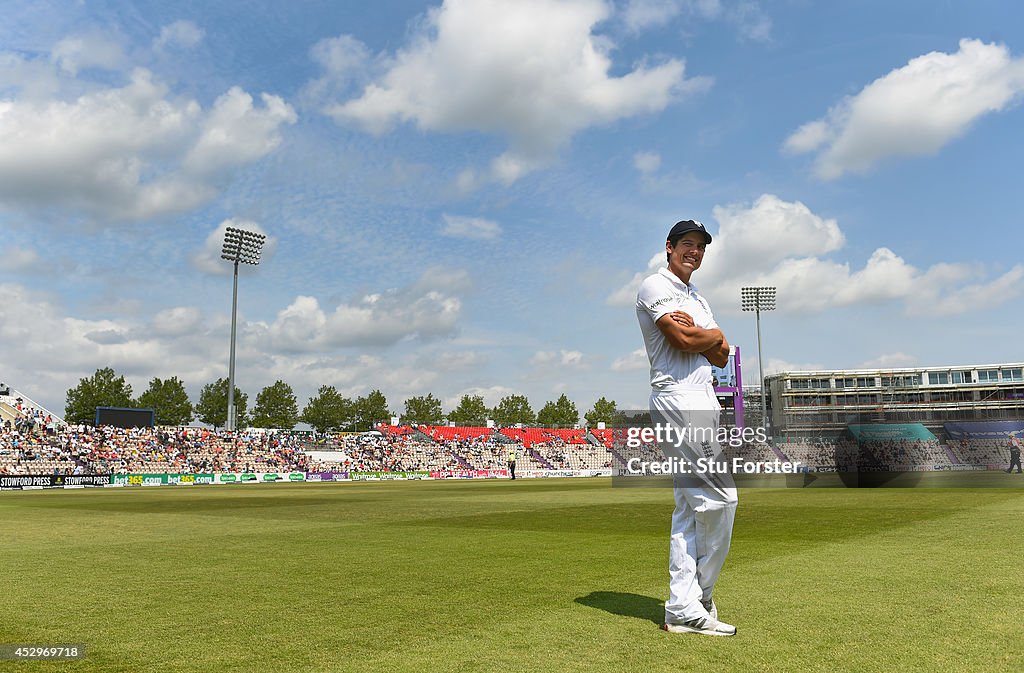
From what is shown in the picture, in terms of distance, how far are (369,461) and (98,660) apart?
6669 centimetres

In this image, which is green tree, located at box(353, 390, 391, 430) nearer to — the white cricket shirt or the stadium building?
the stadium building

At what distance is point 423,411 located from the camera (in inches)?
4503

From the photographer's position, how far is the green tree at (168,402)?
315ft

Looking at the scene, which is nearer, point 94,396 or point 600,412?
point 94,396

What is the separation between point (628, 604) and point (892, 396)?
105400mm

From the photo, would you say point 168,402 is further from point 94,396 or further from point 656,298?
point 656,298

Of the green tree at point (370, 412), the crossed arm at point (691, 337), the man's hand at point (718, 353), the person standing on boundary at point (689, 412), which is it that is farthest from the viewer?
the green tree at point (370, 412)

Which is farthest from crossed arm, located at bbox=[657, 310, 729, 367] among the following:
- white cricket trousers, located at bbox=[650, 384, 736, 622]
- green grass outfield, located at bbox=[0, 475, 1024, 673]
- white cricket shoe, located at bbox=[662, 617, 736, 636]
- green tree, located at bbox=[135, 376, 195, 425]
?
green tree, located at bbox=[135, 376, 195, 425]

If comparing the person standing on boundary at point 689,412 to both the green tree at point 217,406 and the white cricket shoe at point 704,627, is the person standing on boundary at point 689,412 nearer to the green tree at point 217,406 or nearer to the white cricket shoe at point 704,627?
the white cricket shoe at point 704,627

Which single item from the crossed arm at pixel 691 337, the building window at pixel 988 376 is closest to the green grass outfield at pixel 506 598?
the crossed arm at pixel 691 337

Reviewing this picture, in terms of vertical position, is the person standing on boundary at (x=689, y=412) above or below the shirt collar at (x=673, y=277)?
below

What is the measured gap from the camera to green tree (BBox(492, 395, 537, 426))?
118m

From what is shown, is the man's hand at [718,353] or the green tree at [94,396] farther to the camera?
the green tree at [94,396]

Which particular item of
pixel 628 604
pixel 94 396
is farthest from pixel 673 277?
pixel 94 396
